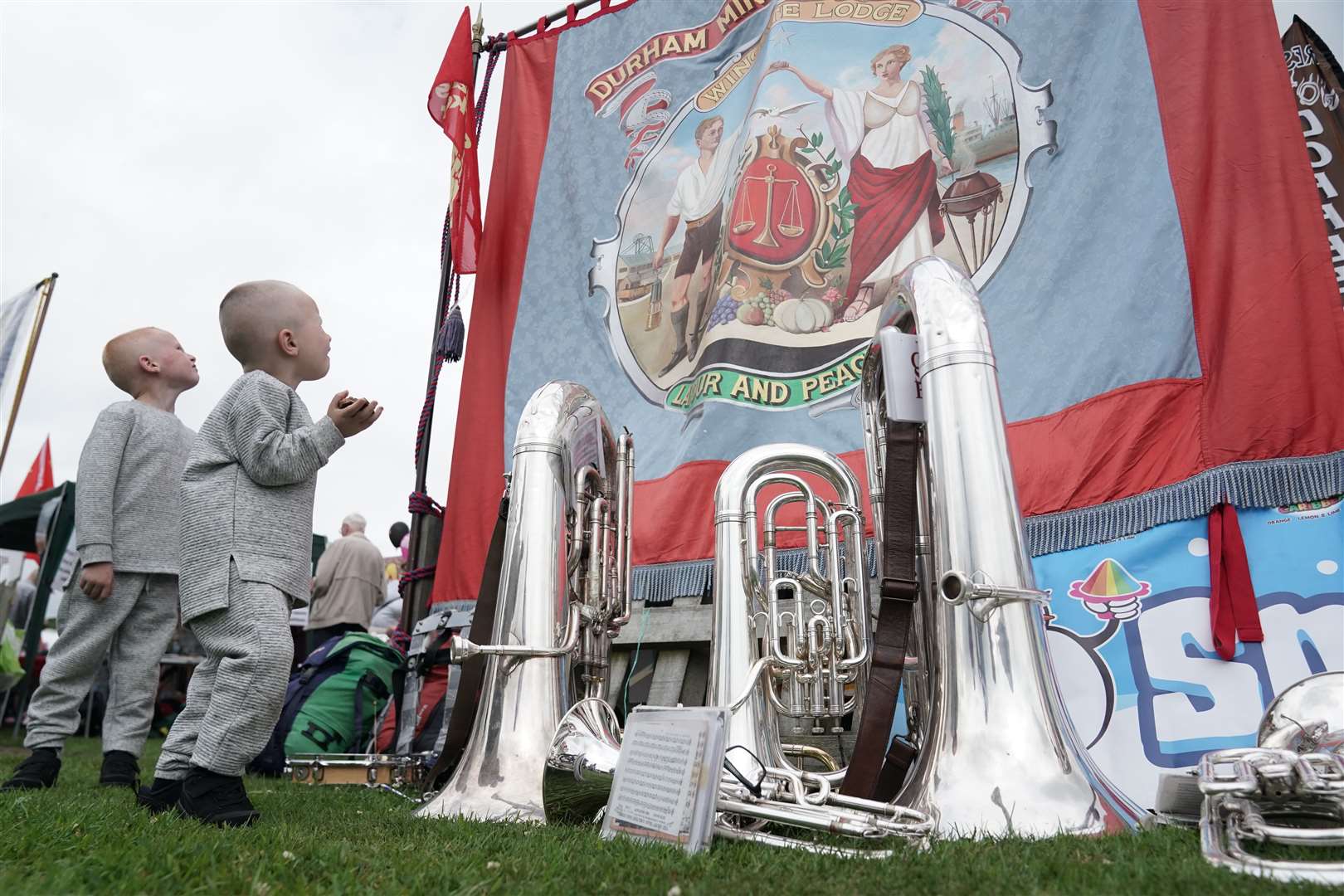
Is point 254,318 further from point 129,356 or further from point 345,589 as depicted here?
point 345,589

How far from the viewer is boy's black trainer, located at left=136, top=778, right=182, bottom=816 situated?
6.57 ft

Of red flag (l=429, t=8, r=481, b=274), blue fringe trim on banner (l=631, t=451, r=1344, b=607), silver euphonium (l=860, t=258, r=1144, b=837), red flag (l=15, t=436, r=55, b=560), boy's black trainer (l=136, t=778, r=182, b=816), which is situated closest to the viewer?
silver euphonium (l=860, t=258, r=1144, b=837)

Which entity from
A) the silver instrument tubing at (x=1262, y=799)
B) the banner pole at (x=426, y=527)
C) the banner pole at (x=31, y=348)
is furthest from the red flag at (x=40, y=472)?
the silver instrument tubing at (x=1262, y=799)

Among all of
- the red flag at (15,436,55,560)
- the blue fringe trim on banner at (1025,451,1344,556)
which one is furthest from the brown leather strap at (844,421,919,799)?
the red flag at (15,436,55,560)

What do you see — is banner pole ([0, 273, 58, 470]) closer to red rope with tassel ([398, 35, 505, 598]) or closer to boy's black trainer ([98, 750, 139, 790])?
red rope with tassel ([398, 35, 505, 598])

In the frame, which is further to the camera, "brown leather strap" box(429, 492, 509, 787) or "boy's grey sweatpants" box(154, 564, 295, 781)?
"brown leather strap" box(429, 492, 509, 787)

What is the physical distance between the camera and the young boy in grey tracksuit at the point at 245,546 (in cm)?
187

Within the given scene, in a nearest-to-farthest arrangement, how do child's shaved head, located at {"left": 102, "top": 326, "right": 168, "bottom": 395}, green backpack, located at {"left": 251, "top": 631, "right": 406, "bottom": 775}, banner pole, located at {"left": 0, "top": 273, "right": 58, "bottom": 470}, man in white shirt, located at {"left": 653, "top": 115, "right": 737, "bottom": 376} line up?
child's shaved head, located at {"left": 102, "top": 326, "right": 168, "bottom": 395} → green backpack, located at {"left": 251, "top": 631, "right": 406, "bottom": 775} → man in white shirt, located at {"left": 653, "top": 115, "right": 737, "bottom": 376} → banner pole, located at {"left": 0, "top": 273, "right": 58, "bottom": 470}

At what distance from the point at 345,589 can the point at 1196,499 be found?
4.57 meters

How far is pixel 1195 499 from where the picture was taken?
2.50 meters

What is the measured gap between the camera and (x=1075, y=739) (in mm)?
1604

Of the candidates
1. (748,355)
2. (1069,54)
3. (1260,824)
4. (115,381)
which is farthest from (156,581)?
(1069,54)

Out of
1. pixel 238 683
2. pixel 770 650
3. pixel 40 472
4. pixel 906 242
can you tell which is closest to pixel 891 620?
pixel 770 650

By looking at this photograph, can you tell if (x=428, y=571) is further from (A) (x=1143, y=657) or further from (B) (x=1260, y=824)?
(B) (x=1260, y=824)
